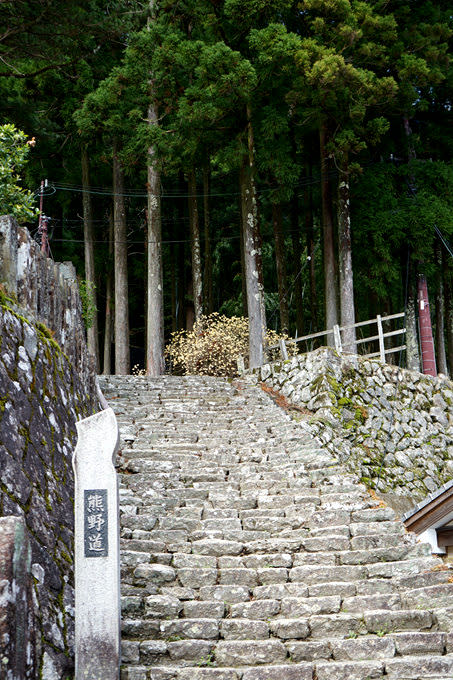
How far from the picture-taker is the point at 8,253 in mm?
6543

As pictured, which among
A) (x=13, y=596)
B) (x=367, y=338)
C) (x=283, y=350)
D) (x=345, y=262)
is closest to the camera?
(x=13, y=596)

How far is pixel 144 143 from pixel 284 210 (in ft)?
27.8

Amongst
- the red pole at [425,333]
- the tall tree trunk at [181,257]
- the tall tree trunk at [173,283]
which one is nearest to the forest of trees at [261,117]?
the red pole at [425,333]

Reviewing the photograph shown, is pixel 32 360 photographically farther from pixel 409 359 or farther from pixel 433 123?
pixel 433 123

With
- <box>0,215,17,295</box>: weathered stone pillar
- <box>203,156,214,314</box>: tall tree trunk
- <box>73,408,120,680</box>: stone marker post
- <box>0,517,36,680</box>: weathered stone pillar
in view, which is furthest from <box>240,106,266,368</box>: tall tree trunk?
<box>0,517,36,680</box>: weathered stone pillar

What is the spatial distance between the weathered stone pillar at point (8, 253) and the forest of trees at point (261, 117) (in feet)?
30.6

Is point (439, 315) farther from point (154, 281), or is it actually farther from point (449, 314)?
point (154, 281)

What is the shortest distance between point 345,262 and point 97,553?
46.0ft

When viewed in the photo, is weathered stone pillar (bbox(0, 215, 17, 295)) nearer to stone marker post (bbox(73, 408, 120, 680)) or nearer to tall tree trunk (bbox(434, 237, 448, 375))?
stone marker post (bbox(73, 408, 120, 680))

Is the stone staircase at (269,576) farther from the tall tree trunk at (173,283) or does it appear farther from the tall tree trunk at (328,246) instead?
the tall tree trunk at (173,283)

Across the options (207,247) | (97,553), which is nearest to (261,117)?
(207,247)

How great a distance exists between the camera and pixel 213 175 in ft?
85.0

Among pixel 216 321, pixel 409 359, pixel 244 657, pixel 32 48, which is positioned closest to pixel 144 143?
pixel 32 48

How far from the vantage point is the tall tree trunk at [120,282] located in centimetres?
2012
